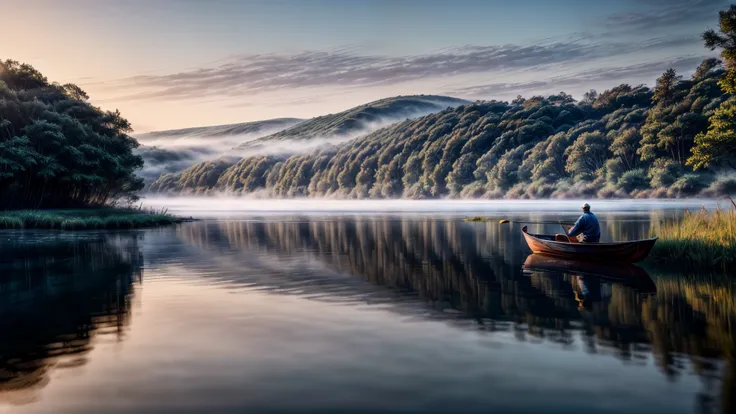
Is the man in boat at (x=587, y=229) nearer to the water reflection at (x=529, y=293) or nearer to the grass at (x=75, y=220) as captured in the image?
the water reflection at (x=529, y=293)

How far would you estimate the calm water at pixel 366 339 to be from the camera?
31.2 feet

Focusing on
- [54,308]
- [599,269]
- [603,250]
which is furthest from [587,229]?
[54,308]

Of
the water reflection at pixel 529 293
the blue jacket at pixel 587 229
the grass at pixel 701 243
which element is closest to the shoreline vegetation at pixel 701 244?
the grass at pixel 701 243

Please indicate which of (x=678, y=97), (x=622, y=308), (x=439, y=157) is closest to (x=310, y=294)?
(x=622, y=308)

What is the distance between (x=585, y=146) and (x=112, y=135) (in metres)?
80.3

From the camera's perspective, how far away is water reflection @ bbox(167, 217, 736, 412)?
12367 mm

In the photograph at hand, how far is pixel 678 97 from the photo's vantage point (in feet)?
363

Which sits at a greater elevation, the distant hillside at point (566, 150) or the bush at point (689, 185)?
the distant hillside at point (566, 150)

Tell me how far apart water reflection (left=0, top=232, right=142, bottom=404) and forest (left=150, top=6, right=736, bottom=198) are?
34.5 m

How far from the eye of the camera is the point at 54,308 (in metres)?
17.4

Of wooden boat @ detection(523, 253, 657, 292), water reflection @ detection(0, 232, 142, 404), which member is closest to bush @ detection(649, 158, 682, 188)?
wooden boat @ detection(523, 253, 657, 292)

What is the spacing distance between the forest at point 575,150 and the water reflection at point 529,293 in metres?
21.4

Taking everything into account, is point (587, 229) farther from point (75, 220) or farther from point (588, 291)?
point (75, 220)

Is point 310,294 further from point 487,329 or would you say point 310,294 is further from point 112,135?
point 112,135
